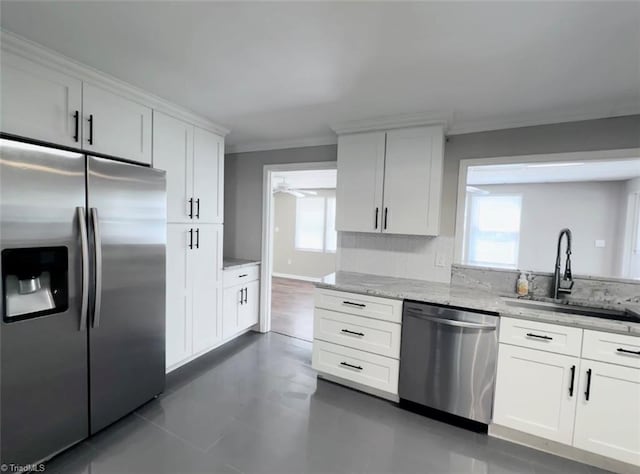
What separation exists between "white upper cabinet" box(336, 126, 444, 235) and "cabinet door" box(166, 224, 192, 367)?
1503 mm

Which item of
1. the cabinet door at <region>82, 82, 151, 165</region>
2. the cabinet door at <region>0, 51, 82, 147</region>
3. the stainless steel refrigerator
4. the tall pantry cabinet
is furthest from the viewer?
the tall pantry cabinet

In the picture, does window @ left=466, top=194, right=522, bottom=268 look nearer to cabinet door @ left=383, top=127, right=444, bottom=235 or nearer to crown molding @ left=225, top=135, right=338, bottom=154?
cabinet door @ left=383, top=127, right=444, bottom=235

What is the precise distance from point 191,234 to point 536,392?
2.95m

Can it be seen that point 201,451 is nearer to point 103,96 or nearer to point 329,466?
point 329,466

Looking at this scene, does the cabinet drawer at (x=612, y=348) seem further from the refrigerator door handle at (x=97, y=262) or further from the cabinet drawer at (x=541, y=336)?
the refrigerator door handle at (x=97, y=262)

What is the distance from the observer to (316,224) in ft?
23.6

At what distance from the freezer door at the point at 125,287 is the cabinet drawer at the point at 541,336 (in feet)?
8.18

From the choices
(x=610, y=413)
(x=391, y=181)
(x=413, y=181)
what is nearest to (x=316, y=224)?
(x=391, y=181)

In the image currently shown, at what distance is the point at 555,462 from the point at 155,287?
115 inches

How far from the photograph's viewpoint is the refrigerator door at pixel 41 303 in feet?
4.62

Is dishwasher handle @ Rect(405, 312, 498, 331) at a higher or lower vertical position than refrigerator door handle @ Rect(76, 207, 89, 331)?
lower

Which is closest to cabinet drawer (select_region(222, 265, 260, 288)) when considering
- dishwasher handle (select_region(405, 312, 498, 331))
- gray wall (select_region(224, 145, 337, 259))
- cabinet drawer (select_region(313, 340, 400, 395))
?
gray wall (select_region(224, 145, 337, 259))

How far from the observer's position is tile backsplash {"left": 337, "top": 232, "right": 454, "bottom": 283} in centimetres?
278

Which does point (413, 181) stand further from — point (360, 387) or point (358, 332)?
point (360, 387)
